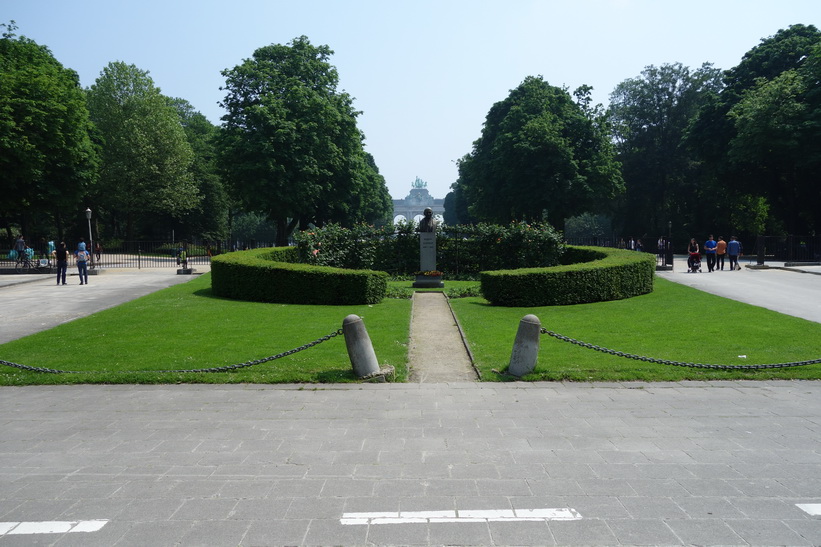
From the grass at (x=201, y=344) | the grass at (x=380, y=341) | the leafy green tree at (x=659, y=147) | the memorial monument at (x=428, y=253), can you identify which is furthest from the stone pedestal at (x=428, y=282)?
the leafy green tree at (x=659, y=147)

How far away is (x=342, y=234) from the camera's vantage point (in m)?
26.9

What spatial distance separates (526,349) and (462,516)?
4.69 metres

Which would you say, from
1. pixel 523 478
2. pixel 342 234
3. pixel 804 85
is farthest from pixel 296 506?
pixel 804 85

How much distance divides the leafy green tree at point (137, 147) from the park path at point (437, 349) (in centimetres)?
4091

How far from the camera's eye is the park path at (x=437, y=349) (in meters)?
9.26

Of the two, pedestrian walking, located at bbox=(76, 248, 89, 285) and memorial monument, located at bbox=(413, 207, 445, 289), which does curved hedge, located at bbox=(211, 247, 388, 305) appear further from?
pedestrian walking, located at bbox=(76, 248, 89, 285)

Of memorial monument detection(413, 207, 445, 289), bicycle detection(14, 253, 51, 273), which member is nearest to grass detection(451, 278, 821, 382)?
memorial monument detection(413, 207, 445, 289)

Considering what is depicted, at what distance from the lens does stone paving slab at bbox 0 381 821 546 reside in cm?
444

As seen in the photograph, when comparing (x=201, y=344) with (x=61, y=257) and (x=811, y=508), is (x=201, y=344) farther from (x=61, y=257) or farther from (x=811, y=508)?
(x=61, y=257)

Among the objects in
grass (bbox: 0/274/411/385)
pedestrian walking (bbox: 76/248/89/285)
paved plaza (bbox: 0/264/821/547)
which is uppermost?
pedestrian walking (bbox: 76/248/89/285)

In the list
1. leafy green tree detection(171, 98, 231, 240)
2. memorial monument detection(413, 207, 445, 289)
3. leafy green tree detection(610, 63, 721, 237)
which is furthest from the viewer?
leafy green tree detection(171, 98, 231, 240)

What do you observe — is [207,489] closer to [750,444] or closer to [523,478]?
[523,478]

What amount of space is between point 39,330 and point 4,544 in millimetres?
10975

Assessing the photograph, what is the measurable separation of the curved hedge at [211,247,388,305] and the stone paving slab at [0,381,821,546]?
30.7 feet
